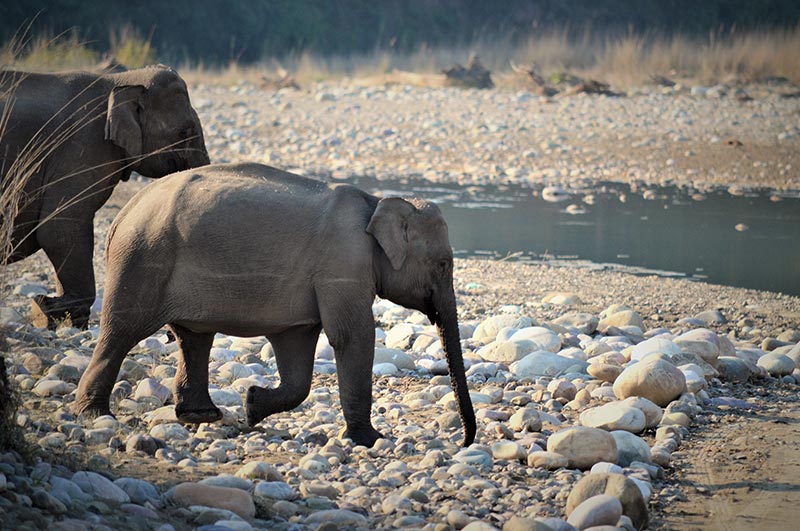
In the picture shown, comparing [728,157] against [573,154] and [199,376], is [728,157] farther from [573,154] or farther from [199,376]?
[199,376]

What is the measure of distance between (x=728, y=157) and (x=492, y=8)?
2037cm

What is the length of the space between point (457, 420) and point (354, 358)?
806 millimetres

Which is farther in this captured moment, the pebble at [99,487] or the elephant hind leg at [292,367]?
the elephant hind leg at [292,367]

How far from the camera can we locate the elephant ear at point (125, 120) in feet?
26.0

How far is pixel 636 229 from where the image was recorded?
1510cm

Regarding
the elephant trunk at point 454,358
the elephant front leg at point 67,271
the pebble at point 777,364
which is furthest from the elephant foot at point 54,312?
the pebble at point 777,364

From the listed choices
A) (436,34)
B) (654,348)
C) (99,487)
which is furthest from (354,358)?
(436,34)

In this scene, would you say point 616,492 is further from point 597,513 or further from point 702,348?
point 702,348

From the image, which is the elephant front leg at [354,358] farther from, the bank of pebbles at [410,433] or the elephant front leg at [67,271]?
the elephant front leg at [67,271]

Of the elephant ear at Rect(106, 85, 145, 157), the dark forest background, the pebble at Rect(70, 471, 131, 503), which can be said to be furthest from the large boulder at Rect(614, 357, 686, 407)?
the dark forest background

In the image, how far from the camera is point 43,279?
1008 cm

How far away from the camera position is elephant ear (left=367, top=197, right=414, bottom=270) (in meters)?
5.89

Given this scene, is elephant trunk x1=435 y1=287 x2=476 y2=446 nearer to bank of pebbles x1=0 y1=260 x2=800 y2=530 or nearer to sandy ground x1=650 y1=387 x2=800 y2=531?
bank of pebbles x1=0 y1=260 x2=800 y2=530

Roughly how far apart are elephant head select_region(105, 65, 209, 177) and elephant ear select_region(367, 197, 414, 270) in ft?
7.85
